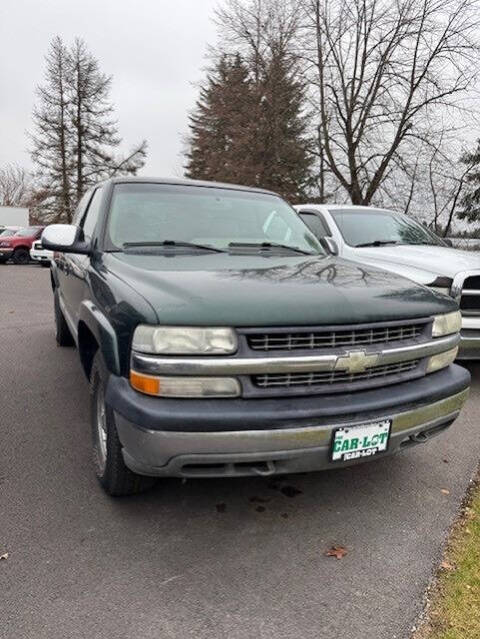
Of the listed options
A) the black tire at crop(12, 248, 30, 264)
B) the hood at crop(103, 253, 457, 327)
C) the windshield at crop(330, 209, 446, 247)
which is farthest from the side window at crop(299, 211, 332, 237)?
the black tire at crop(12, 248, 30, 264)

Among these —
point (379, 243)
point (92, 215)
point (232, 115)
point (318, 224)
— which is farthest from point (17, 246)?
point (92, 215)

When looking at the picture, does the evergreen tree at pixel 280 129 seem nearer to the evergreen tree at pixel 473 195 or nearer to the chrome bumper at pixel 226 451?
the evergreen tree at pixel 473 195

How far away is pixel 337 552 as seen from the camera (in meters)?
2.49

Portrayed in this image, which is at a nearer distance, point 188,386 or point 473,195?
point 188,386

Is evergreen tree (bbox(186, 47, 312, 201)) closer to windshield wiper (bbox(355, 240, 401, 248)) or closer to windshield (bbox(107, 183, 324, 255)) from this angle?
windshield wiper (bbox(355, 240, 401, 248))

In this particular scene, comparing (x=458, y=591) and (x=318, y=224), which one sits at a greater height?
(x=318, y=224)

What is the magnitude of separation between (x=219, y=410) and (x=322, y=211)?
4784mm

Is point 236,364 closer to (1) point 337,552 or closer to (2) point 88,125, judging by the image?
(1) point 337,552

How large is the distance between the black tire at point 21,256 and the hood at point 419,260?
66.7ft

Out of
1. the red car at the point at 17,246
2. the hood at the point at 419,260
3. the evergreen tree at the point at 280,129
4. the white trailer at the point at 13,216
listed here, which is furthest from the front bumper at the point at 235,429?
the white trailer at the point at 13,216

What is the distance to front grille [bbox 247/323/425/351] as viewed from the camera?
220cm

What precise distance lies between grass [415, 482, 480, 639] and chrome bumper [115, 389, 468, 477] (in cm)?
66

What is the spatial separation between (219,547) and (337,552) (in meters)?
0.57

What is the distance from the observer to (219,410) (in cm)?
213
